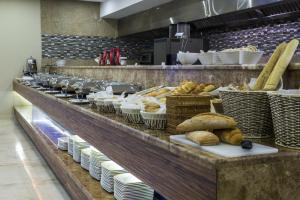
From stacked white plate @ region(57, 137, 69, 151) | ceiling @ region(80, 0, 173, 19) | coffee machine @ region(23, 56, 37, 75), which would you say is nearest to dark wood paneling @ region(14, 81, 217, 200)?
stacked white plate @ region(57, 137, 69, 151)

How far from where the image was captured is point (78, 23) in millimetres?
10797

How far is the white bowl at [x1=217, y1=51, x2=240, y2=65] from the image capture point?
2.51m

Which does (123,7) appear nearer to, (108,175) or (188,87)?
(108,175)

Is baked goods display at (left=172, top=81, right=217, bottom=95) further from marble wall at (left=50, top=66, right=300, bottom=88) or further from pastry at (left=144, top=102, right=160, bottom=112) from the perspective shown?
pastry at (left=144, top=102, right=160, bottom=112)

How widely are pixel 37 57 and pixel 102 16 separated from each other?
2119 millimetres

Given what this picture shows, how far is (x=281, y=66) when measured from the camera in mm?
1739

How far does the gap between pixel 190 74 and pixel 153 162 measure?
1.45 meters

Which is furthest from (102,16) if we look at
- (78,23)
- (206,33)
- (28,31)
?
(206,33)

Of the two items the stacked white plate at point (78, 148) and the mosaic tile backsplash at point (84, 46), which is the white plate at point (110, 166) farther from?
the mosaic tile backsplash at point (84, 46)

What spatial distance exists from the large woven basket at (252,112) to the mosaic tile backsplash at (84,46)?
9.50 metres

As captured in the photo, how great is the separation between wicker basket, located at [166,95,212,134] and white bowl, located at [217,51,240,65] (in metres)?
0.85

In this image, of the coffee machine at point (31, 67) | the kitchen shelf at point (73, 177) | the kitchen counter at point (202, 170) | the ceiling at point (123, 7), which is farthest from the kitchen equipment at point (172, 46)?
the kitchen counter at point (202, 170)

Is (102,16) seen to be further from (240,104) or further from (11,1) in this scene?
(240,104)

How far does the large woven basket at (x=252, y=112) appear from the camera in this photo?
156 cm
